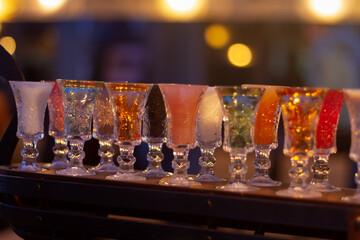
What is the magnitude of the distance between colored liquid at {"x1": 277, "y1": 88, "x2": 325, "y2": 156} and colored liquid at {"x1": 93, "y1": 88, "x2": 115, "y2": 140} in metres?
0.66

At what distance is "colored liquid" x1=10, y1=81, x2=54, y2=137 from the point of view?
202 cm

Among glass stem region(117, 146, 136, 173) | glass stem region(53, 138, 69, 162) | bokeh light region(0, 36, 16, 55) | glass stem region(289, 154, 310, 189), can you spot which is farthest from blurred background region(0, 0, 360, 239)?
glass stem region(289, 154, 310, 189)

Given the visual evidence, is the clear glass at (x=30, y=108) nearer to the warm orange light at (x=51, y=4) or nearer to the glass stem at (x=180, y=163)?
the glass stem at (x=180, y=163)

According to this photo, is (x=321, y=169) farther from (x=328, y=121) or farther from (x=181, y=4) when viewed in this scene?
(x=181, y=4)

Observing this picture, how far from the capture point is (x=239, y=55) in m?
5.12

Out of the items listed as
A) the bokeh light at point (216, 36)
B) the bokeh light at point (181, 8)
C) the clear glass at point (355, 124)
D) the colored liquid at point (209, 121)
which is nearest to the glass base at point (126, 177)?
the colored liquid at point (209, 121)

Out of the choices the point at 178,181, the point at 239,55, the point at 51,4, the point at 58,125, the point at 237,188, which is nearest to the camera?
the point at 237,188

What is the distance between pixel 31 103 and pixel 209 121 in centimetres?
59

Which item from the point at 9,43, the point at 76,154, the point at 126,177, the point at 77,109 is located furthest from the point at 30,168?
the point at 9,43

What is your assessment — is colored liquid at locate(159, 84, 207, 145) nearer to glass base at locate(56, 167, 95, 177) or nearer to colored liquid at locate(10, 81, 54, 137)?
glass base at locate(56, 167, 95, 177)

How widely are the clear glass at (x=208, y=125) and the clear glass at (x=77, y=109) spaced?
351 millimetres

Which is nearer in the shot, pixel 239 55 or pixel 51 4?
pixel 239 55

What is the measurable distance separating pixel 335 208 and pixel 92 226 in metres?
0.69

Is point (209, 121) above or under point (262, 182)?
above
